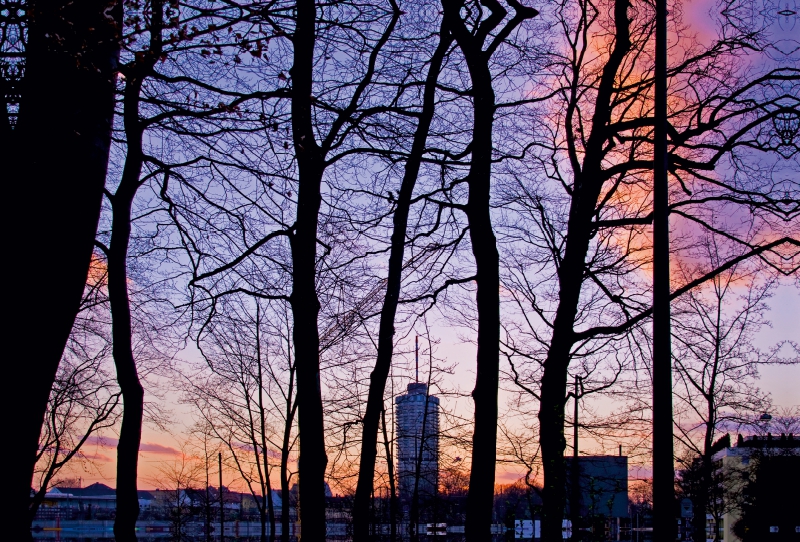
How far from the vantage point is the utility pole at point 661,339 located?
7.27 metres

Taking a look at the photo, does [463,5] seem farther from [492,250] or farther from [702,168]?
[702,168]

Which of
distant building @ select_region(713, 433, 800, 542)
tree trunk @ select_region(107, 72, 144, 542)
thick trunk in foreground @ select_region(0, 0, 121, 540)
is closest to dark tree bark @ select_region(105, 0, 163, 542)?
tree trunk @ select_region(107, 72, 144, 542)

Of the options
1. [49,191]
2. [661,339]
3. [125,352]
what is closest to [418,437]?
[125,352]

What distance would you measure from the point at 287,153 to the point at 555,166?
400 inches

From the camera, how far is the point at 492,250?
12.1m

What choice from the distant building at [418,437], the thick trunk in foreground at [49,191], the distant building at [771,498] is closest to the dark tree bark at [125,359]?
the thick trunk in foreground at [49,191]

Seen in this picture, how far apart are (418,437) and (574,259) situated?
43.5 ft

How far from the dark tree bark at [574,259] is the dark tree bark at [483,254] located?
207 cm

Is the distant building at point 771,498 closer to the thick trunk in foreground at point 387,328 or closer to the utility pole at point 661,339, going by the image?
the thick trunk in foreground at point 387,328

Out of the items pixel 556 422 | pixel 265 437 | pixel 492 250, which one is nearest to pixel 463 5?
pixel 492 250

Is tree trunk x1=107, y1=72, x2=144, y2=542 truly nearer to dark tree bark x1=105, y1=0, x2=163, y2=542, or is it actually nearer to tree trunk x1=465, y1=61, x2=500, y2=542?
dark tree bark x1=105, y1=0, x2=163, y2=542

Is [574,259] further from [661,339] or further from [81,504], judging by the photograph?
[81,504]

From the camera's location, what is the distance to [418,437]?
2667 centimetres

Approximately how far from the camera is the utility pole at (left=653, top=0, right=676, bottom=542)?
7.27 m
